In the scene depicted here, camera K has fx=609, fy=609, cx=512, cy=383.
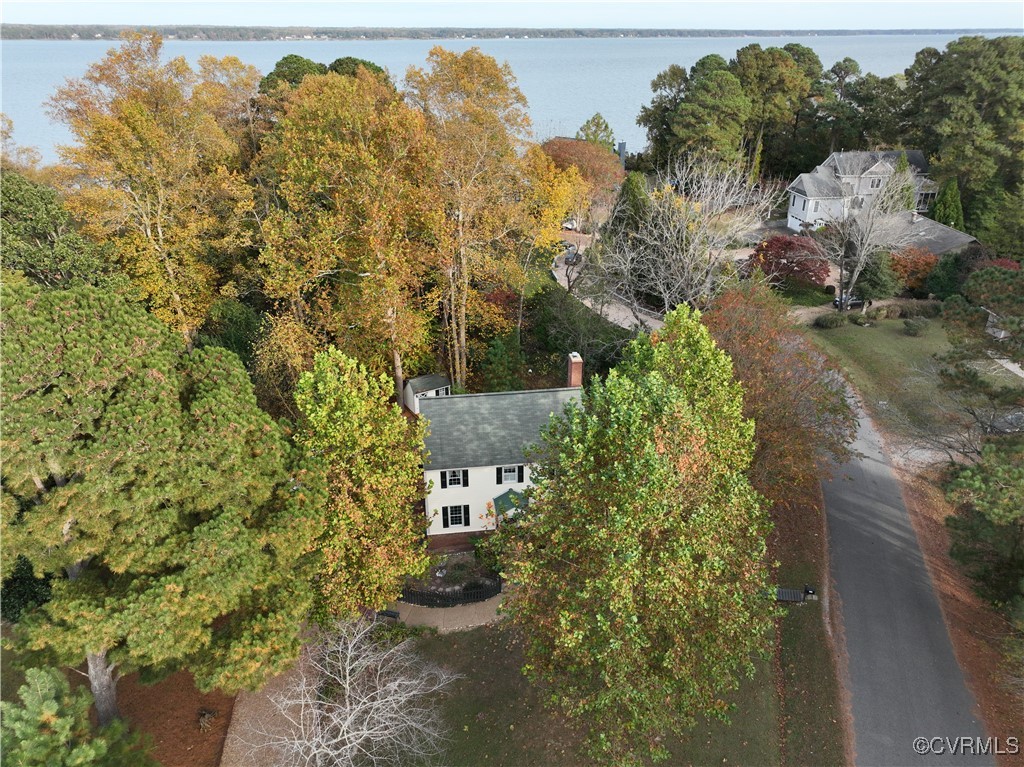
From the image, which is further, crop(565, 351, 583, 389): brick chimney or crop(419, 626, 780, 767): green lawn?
crop(565, 351, 583, 389): brick chimney

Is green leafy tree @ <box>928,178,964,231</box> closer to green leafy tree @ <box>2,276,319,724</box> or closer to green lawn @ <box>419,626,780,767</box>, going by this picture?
green lawn @ <box>419,626,780,767</box>

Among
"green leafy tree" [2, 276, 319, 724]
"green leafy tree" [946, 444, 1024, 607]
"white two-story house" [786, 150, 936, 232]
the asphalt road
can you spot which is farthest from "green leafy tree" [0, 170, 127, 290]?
"white two-story house" [786, 150, 936, 232]

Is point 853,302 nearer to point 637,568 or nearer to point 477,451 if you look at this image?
point 477,451

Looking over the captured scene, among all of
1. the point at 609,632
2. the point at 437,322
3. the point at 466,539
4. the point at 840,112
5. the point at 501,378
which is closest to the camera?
the point at 609,632

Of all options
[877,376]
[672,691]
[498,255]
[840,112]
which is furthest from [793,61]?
[672,691]

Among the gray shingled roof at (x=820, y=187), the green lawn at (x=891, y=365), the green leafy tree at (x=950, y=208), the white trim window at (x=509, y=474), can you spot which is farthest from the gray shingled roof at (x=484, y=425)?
the gray shingled roof at (x=820, y=187)

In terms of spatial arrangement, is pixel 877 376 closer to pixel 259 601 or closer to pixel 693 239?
pixel 693 239
